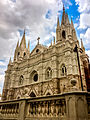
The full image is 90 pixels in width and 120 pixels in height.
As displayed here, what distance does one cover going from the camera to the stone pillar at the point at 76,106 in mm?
3874

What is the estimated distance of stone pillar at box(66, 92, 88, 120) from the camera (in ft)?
12.7

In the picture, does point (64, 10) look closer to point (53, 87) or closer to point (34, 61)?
point (34, 61)

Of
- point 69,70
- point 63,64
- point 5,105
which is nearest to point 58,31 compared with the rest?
point 63,64

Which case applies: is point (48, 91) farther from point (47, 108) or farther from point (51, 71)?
point (47, 108)

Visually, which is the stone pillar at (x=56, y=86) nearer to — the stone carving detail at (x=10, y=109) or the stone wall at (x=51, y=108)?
the stone carving detail at (x=10, y=109)

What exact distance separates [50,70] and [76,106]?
15940 millimetres

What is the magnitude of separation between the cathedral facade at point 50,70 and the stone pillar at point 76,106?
9614mm

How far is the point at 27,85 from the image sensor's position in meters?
21.9

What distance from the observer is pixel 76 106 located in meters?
4.00

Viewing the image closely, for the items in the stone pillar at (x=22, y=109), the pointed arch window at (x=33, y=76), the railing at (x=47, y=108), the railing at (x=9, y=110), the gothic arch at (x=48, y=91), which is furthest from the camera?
the pointed arch window at (x=33, y=76)

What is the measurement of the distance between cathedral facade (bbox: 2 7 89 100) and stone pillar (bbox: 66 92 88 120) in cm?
961

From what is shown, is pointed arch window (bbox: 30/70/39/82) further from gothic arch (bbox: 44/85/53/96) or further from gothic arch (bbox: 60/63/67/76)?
gothic arch (bbox: 60/63/67/76)

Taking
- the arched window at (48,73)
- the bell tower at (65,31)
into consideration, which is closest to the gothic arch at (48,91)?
the arched window at (48,73)

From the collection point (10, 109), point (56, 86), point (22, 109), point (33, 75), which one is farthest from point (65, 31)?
point (22, 109)
